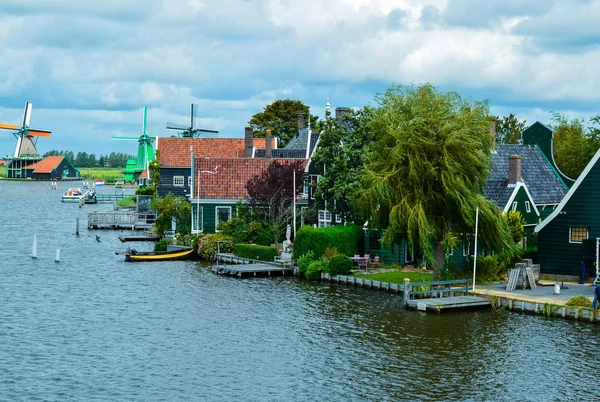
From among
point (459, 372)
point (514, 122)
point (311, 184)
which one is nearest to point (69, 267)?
point (311, 184)

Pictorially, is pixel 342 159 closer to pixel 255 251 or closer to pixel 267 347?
pixel 255 251

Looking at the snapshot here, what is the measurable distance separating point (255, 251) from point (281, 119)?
63787 millimetres

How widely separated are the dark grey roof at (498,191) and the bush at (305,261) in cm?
1226

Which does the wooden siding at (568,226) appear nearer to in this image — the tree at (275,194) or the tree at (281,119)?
the tree at (275,194)

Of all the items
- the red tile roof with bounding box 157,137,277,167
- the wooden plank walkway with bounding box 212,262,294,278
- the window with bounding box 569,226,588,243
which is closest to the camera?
the window with bounding box 569,226,588,243

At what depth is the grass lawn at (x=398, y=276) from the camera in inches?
1899

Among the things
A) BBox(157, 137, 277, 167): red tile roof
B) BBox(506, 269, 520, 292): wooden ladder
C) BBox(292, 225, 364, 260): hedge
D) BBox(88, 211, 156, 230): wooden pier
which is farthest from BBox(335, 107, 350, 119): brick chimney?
BBox(88, 211, 156, 230): wooden pier

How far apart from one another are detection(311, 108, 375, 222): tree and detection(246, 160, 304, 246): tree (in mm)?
2719

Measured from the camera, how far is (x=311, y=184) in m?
62.0

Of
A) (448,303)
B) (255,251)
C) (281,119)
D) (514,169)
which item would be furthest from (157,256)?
(281,119)

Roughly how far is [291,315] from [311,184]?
21873 mm

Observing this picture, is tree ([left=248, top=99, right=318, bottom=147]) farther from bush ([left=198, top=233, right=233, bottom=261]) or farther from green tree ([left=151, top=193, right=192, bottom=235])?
bush ([left=198, top=233, right=233, bottom=261])

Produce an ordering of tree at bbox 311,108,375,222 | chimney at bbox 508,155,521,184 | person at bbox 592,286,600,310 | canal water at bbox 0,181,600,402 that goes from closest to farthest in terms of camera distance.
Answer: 1. canal water at bbox 0,181,600,402
2. person at bbox 592,286,600,310
3. chimney at bbox 508,155,521,184
4. tree at bbox 311,108,375,222

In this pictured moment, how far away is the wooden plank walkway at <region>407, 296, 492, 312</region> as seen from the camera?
41.4 meters
